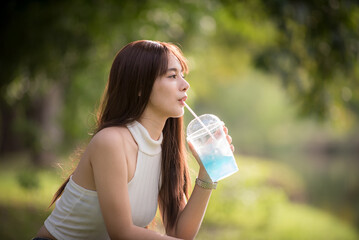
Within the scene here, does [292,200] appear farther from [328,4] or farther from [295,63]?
[328,4]

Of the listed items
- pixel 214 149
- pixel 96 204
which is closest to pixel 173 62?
pixel 214 149

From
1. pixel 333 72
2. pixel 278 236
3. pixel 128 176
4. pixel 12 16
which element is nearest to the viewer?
pixel 128 176

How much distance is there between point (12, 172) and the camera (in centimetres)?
1028

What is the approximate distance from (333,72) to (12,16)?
13.5 feet

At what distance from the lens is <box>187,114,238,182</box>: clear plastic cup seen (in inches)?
84.0

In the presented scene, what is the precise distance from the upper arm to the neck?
9.9 inches

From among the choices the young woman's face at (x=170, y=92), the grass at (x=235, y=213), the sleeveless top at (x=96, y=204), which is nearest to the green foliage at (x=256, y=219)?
the grass at (x=235, y=213)

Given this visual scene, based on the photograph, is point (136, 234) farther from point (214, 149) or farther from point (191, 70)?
point (191, 70)

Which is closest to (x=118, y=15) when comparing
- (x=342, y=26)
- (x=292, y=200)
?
(x=342, y=26)

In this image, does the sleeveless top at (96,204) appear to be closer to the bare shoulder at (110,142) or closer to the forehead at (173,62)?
the bare shoulder at (110,142)

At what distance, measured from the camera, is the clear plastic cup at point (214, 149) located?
2135 millimetres

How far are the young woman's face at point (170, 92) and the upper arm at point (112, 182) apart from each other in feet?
0.99

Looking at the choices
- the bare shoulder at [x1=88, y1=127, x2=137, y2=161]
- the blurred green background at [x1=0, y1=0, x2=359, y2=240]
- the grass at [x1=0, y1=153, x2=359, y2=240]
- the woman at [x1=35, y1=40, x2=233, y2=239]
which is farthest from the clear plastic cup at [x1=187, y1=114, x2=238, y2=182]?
the grass at [x1=0, y1=153, x2=359, y2=240]

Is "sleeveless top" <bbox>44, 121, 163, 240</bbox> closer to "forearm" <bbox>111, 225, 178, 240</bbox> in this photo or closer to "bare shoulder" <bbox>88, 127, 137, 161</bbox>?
"bare shoulder" <bbox>88, 127, 137, 161</bbox>
